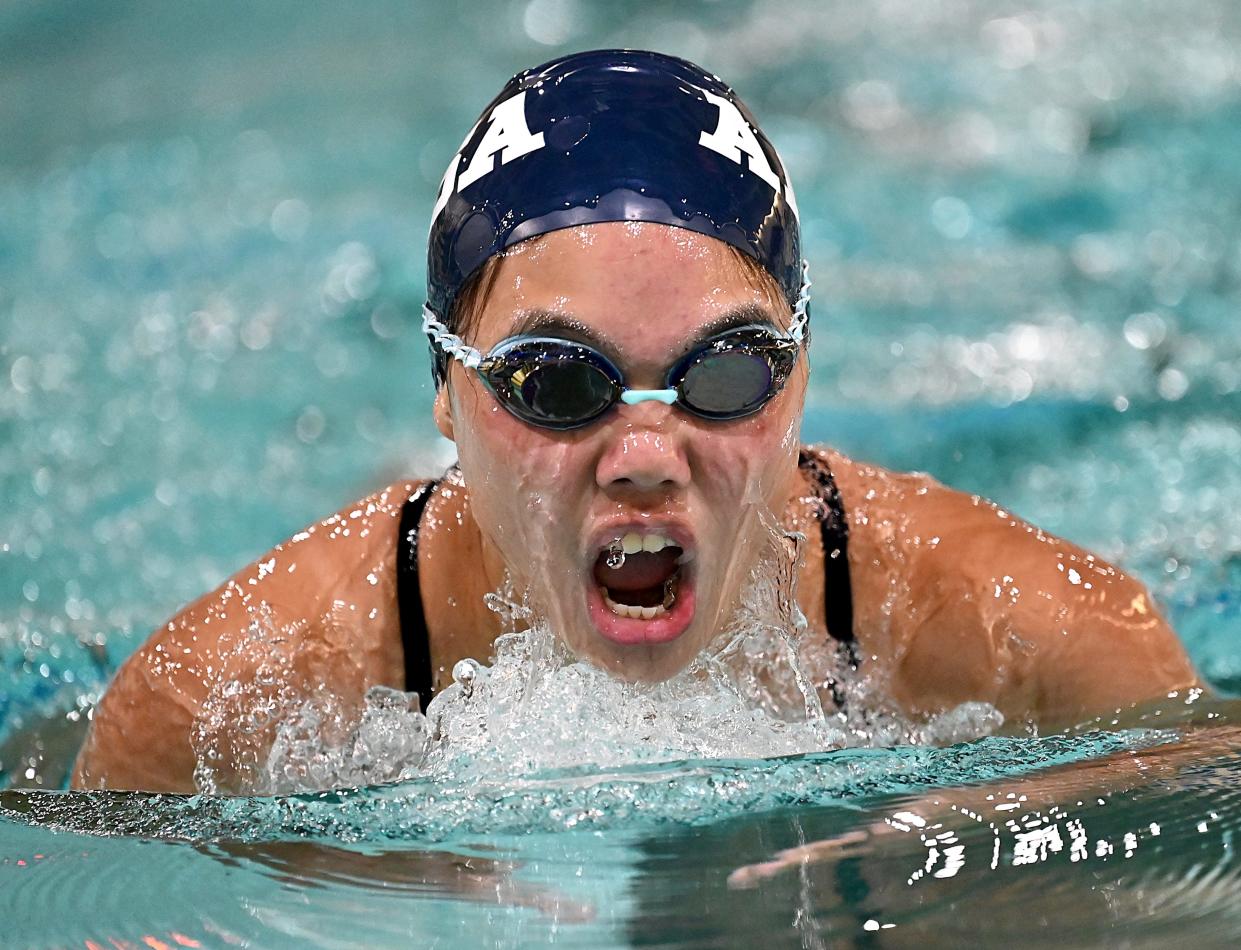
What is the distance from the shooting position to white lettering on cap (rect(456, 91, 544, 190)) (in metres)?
1.93

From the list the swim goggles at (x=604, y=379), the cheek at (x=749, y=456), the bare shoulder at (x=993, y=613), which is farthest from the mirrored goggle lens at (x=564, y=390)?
the bare shoulder at (x=993, y=613)

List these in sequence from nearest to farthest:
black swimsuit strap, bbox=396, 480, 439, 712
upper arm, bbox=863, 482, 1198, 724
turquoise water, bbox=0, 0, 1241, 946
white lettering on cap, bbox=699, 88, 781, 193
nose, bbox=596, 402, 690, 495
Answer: turquoise water, bbox=0, 0, 1241, 946 → nose, bbox=596, 402, 690, 495 → white lettering on cap, bbox=699, 88, 781, 193 → upper arm, bbox=863, 482, 1198, 724 → black swimsuit strap, bbox=396, 480, 439, 712

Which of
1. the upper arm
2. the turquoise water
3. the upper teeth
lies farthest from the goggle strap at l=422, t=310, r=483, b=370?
the upper arm

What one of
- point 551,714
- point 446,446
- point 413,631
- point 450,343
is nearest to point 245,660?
point 413,631

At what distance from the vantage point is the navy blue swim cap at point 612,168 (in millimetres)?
1842

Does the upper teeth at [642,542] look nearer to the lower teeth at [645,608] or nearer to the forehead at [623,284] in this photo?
the lower teeth at [645,608]

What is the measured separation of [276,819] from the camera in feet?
5.69

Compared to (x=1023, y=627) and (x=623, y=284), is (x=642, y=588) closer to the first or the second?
(x=623, y=284)

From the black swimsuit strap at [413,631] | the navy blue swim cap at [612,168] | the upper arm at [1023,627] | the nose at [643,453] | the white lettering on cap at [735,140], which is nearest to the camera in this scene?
the nose at [643,453]

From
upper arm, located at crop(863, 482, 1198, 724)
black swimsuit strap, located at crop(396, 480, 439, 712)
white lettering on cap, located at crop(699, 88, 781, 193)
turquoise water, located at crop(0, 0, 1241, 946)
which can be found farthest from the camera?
black swimsuit strap, located at crop(396, 480, 439, 712)

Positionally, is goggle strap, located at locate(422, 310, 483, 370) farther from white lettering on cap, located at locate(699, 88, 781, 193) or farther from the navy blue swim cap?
white lettering on cap, located at locate(699, 88, 781, 193)

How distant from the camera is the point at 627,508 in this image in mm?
1746

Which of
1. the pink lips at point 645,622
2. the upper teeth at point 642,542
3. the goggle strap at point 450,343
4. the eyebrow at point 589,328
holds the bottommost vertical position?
the pink lips at point 645,622

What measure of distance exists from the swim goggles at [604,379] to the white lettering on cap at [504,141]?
0.90ft
